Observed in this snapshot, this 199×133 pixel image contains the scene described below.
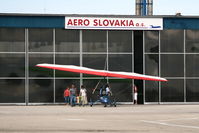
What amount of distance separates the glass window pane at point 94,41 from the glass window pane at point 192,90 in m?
6.71

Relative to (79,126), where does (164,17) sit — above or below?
above

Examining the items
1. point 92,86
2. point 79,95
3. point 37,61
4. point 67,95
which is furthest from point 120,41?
point 37,61

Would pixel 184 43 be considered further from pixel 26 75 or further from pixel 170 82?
pixel 26 75

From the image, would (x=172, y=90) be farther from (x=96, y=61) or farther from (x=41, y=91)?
(x=41, y=91)

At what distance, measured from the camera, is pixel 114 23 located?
133ft

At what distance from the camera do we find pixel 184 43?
41.2m

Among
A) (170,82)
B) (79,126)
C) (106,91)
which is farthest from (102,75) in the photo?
(79,126)

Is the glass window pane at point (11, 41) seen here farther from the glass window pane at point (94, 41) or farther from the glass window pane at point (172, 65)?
the glass window pane at point (172, 65)

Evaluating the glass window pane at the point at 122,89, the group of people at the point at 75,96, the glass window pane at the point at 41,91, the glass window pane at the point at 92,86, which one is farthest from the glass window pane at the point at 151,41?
the glass window pane at the point at 41,91

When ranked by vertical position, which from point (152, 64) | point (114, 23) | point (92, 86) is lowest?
point (92, 86)

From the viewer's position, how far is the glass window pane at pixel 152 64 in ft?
134

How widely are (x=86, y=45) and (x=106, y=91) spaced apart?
13.9 feet

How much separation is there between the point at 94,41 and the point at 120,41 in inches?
74.6

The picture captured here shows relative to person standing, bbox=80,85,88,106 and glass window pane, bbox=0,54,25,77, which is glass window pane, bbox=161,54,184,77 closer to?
person standing, bbox=80,85,88,106
